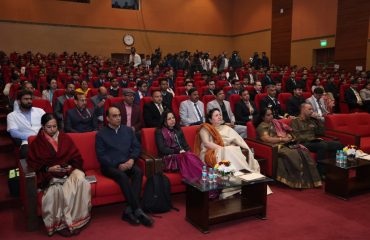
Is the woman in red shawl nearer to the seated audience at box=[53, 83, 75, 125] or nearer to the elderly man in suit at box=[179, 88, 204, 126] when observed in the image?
the seated audience at box=[53, 83, 75, 125]

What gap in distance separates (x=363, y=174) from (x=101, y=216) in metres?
2.91

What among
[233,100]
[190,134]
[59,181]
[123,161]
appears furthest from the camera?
[233,100]

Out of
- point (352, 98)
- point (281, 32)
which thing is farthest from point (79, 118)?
point (281, 32)

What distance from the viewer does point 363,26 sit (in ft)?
39.8

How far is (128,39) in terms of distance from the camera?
16234 millimetres

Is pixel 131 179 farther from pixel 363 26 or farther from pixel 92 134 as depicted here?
pixel 363 26

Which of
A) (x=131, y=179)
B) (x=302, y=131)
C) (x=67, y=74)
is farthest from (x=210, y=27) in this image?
(x=131, y=179)

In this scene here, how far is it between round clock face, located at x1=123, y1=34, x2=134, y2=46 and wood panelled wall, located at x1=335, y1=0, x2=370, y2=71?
899 centimetres

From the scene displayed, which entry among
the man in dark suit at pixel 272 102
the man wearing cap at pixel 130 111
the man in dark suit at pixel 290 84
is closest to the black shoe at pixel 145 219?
the man wearing cap at pixel 130 111

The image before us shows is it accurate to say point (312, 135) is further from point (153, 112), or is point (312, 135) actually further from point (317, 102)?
point (153, 112)

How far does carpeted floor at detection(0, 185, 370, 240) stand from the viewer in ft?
9.03

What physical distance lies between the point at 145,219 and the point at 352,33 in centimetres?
1223

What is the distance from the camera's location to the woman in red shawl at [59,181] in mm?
2779

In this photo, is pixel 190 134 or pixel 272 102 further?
pixel 272 102
